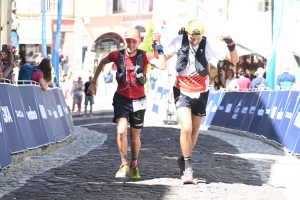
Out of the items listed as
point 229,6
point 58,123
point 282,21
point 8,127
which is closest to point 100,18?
point 229,6

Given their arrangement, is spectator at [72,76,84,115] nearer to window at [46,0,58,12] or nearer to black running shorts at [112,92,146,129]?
black running shorts at [112,92,146,129]

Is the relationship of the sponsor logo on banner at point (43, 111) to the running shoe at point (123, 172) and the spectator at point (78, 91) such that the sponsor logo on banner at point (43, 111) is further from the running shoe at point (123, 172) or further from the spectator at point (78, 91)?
the spectator at point (78, 91)

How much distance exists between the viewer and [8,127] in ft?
39.7

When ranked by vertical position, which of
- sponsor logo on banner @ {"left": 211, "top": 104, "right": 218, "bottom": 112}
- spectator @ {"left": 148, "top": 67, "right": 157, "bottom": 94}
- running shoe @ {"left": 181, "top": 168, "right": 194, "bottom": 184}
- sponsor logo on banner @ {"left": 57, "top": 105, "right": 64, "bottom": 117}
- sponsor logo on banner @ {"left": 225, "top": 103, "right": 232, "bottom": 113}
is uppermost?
running shoe @ {"left": 181, "top": 168, "right": 194, "bottom": 184}

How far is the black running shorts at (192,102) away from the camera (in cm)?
1066

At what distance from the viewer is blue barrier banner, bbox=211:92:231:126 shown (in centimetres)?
2511

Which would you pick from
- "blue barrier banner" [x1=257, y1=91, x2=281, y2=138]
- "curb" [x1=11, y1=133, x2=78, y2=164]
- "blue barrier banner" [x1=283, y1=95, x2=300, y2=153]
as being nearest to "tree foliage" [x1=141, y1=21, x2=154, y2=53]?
"blue barrier banner" [x1=257, y1=91, x2=281, y2=138]

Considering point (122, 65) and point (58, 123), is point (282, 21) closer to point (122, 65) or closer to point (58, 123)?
point (58, 123)

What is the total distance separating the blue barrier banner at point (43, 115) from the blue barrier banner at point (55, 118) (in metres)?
0.52

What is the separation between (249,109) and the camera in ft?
72.8

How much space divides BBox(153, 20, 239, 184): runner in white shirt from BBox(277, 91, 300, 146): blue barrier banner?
6.00 m

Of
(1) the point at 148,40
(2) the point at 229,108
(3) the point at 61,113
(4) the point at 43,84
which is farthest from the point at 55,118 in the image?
(1) the point at 148,40

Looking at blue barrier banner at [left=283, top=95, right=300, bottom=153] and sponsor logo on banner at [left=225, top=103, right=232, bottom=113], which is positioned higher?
blue barrier banner at [left=283, top=95, right=300, bottom=153]

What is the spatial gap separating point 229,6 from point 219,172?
31.2m
